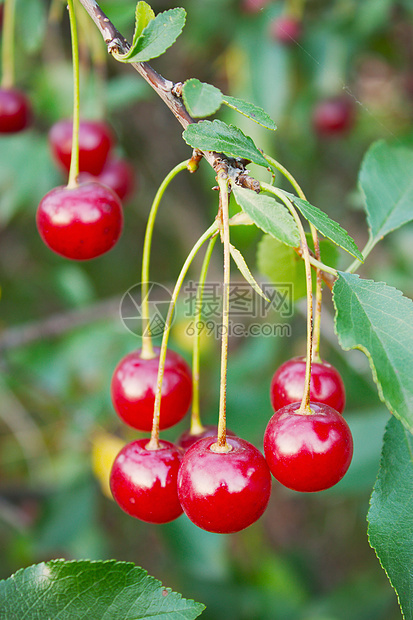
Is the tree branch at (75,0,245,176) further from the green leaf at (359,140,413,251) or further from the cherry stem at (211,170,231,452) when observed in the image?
the green leaf at (359,140,413,251)

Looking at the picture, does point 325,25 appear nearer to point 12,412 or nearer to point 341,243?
point 341,243

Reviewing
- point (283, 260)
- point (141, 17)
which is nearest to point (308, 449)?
point (283, 260)

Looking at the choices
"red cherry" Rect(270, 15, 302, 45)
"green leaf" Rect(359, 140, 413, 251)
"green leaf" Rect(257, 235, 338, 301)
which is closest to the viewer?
"green leaf" Rect(257, 235, 338, 301)

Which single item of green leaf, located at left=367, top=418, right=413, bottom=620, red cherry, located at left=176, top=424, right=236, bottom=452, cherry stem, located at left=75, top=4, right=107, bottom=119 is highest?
cherry stem, located at left=75, top=4, right=107, bottom=119

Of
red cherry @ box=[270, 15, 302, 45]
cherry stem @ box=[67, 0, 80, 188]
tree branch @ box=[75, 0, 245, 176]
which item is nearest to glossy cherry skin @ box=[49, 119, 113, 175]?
cherry stem @ box=[67, 0, 80, 188]

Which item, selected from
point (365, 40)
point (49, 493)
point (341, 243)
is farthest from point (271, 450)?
point (365, 40)

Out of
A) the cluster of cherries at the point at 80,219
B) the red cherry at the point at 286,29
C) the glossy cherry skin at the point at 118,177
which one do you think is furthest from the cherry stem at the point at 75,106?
the red cherry at the point at 286,29

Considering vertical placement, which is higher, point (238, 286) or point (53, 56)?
point (53, 56)
